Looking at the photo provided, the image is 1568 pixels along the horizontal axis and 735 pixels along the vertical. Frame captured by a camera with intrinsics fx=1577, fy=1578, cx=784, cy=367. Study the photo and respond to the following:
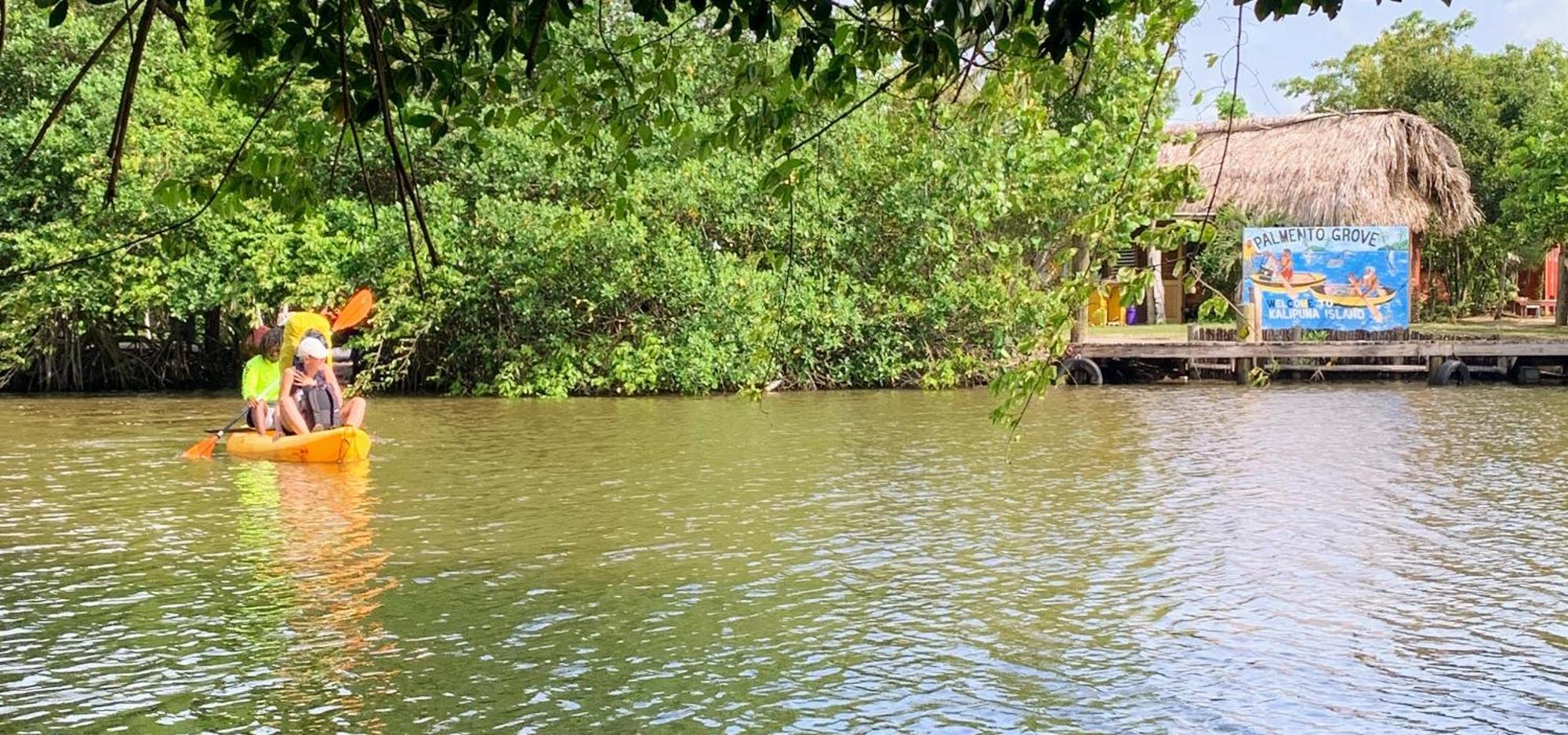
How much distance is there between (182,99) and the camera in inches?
909

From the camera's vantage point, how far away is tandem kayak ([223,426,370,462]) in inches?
585

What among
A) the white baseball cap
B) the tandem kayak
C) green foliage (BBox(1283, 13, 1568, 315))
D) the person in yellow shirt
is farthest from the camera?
green foliage (BBox(1283, 13, 1568, 315))

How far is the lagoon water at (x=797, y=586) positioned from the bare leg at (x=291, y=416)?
53 cm

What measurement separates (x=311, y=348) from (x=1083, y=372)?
1357 centimetres

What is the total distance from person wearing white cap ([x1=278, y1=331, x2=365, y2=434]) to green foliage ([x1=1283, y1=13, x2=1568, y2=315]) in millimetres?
23660

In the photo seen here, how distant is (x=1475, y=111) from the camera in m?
34.0

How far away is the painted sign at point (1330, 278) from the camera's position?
80.6ft

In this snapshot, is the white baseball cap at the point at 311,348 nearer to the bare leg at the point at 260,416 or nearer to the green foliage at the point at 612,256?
the bare leg at the point at 260,416

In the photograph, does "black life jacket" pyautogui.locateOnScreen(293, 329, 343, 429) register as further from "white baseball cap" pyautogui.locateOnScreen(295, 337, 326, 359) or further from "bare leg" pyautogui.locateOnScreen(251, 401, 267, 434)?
"bare leg" pyautogui.locateOnScreen(251, 401, 267, 434)

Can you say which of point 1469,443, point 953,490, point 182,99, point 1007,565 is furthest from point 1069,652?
point 182,99

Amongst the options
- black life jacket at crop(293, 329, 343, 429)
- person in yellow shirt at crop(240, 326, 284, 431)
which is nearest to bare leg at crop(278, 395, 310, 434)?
black life jacket at crop(293, 329, 343, 429)

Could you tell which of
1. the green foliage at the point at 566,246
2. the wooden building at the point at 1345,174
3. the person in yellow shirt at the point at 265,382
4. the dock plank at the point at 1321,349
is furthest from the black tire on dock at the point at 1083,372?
the person in yellow shirt at the point at 265,382

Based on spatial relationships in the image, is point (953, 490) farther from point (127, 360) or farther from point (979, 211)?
point (127, 360)

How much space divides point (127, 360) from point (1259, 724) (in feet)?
75.6
